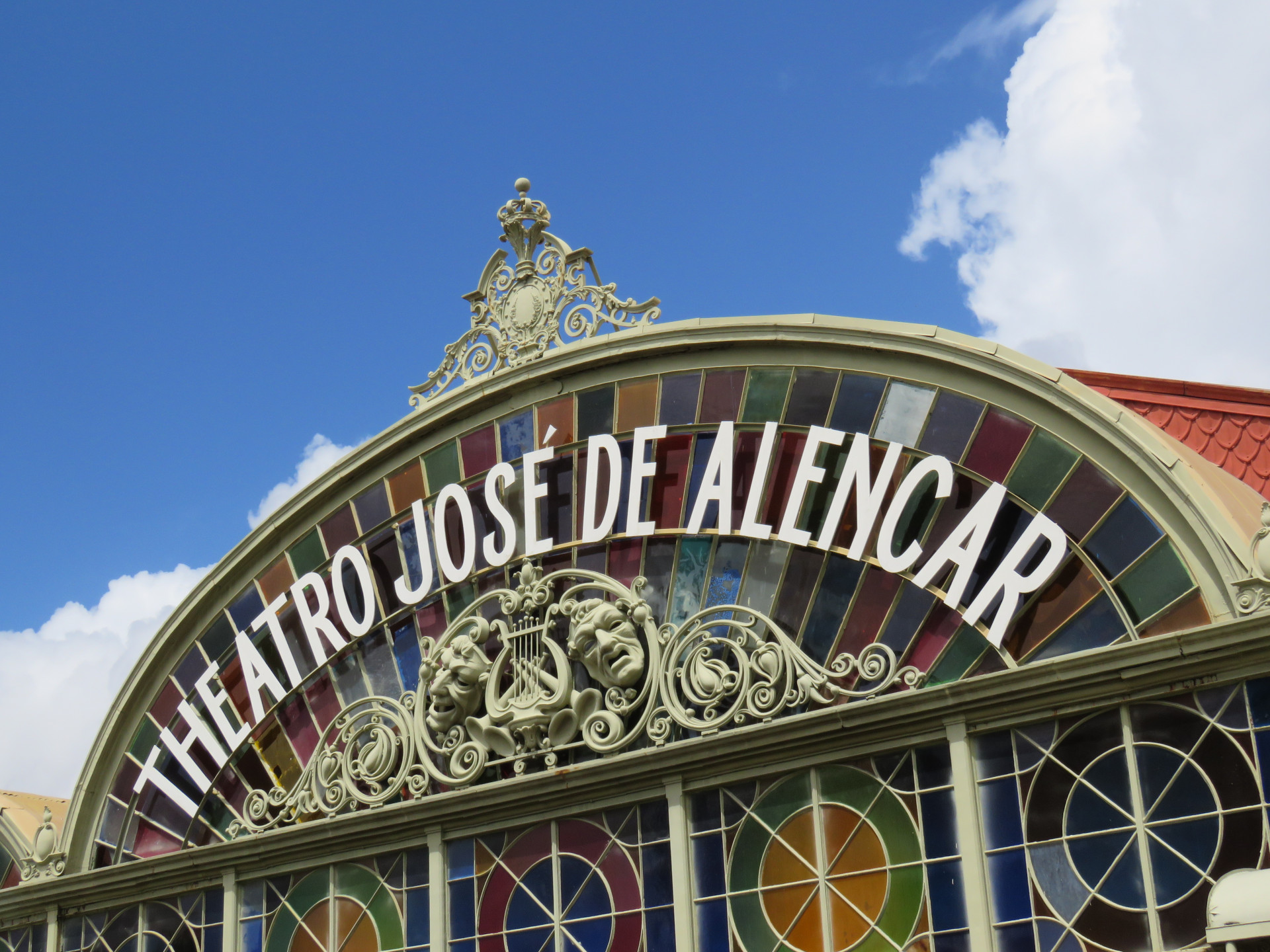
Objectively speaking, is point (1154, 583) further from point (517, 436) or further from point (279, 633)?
point (279, 633)

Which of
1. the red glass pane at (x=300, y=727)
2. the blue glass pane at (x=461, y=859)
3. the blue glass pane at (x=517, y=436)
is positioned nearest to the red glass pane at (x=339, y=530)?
the red glass pane at (x=300, y=727)

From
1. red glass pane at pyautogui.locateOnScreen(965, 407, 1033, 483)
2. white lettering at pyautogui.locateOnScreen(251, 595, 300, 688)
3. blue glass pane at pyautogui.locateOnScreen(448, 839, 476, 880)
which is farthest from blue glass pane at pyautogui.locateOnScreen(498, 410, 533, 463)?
red glass pane at pyautogui.locateOnScreen(965, 407, 1033, 483)

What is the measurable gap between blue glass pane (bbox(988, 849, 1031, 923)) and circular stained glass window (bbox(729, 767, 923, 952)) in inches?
31.8

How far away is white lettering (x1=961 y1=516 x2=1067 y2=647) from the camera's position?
16.8 metres

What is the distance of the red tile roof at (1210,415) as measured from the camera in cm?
1877

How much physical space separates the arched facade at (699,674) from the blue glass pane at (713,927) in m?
0.05

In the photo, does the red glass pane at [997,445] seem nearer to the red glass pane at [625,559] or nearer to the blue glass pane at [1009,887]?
the blue glass pane at [1009,887]

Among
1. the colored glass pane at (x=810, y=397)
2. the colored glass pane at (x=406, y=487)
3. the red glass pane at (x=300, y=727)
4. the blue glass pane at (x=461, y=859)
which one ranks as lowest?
the blue glass pane at (x=461, y=859)

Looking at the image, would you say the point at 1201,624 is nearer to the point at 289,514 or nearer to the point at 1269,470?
the point at 1269,470

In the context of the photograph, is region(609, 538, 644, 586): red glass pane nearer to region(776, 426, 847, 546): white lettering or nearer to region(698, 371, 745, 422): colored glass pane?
region(698, 371, 745, 422): colored glass pane

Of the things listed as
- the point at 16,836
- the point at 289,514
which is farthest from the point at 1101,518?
the point at 16,836

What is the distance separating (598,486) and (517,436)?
1734mm

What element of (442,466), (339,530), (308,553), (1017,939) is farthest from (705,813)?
(308,553)

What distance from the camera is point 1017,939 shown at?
15.8 m
